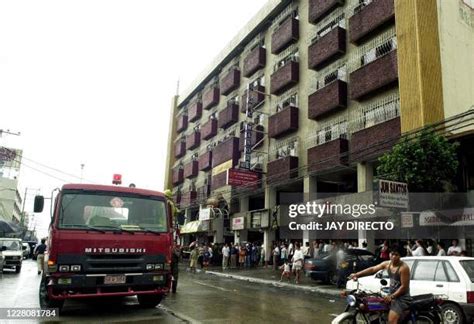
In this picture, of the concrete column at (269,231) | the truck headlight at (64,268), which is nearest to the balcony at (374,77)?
the concrete column at (269,231)

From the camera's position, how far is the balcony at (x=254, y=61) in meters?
34.1

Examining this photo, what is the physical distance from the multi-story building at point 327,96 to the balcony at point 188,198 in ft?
3.13

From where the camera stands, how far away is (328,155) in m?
24.1

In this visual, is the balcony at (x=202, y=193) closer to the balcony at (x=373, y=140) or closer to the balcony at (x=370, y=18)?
the balcony at (x=373, y=140)

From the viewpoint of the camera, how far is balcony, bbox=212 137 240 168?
115 feet

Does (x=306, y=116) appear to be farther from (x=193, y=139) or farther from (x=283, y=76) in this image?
(x=193, y=139)

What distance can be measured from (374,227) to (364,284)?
11.7m

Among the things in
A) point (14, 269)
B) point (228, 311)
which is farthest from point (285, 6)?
point (228, 311)

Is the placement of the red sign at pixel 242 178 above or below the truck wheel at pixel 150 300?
above

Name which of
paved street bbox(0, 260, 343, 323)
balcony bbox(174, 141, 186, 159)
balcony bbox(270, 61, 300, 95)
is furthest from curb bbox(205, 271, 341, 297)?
balcony bbox(174, 141, 186, 159)

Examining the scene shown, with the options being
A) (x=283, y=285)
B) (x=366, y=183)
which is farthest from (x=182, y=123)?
(x=283, y=285)

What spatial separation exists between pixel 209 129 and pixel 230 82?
587 cm

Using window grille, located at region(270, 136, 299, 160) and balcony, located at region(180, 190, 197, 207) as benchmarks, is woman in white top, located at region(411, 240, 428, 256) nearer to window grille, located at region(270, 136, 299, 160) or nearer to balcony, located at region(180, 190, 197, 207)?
window grille, located at region(270, 136, 299, 160)

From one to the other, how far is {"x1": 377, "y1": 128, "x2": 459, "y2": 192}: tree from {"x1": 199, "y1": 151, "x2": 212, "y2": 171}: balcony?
26692 millimetres
